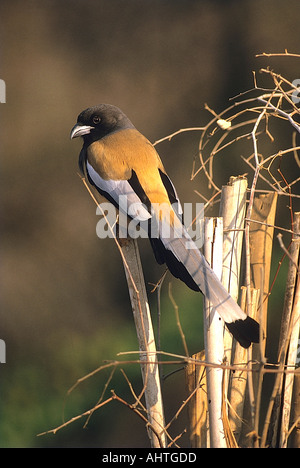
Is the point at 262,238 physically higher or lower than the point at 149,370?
higher

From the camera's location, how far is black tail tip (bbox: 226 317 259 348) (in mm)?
994

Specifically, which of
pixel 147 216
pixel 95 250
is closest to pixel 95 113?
pixel 147 216

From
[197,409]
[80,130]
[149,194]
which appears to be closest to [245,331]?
[197,409]

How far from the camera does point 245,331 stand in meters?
1.00

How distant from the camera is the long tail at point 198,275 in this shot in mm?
999

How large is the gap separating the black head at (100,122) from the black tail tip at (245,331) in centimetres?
80

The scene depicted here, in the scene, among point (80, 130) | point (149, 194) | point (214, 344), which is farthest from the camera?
point (80, 130)

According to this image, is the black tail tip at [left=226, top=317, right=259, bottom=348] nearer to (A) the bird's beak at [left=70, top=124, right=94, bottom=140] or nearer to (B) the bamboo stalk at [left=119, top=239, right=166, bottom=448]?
(B) the bamboo stalk at [left=119, top=239, right=166, bottom=448]

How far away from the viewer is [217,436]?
947mm

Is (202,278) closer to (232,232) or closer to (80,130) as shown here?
(232,232)

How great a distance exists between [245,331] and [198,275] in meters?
0.13

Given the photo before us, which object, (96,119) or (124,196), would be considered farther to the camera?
(96,119)

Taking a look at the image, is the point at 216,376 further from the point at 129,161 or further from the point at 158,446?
the point at 129,161

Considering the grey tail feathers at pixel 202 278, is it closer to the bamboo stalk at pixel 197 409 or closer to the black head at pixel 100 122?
the bamboo stalk at pixel 197 409
